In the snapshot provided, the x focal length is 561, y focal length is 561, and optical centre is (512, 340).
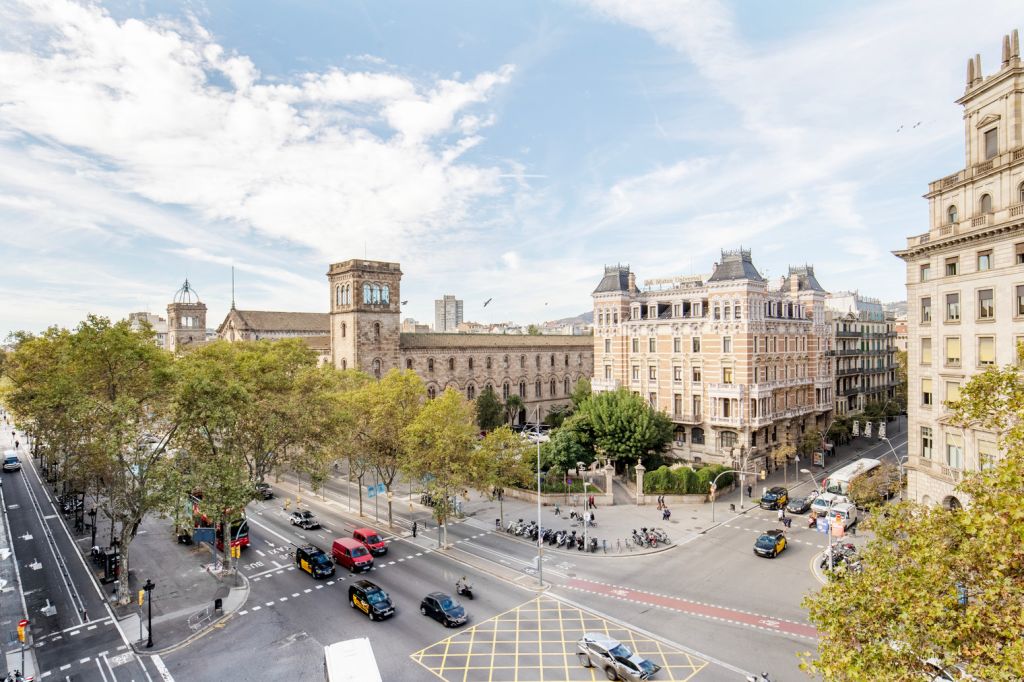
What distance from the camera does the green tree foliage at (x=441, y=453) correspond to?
38.2m

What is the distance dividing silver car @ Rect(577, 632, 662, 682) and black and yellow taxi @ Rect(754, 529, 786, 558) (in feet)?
54.4

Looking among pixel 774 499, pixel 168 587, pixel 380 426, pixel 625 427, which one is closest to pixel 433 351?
pixel 625 427

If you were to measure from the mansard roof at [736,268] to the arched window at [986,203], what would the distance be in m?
22.8

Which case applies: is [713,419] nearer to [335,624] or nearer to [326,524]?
[326,524]

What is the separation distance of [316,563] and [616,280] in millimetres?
46640

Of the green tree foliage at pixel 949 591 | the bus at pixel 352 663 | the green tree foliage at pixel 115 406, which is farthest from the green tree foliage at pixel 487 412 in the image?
the green tree foliage at pixel 949 591

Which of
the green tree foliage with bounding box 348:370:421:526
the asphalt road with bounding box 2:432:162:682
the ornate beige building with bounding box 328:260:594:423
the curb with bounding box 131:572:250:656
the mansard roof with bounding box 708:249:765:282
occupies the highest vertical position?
the mansard roof with bounding box 708:249:765:282

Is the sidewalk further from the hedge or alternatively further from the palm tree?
the palm tree

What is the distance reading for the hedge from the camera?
50812 mm

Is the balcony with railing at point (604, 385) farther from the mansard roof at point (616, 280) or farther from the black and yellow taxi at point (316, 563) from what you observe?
the black and yellow taxi at point (316, 563)

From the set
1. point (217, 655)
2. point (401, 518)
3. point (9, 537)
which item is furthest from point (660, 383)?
point (9, 537)

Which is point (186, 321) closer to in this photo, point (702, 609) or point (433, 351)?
point (433, 351)

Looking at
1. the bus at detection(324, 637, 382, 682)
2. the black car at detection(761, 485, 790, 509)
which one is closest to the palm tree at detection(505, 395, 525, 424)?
the black car at detection(761, 485, 790, 509)

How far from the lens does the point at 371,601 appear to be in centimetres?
2823
